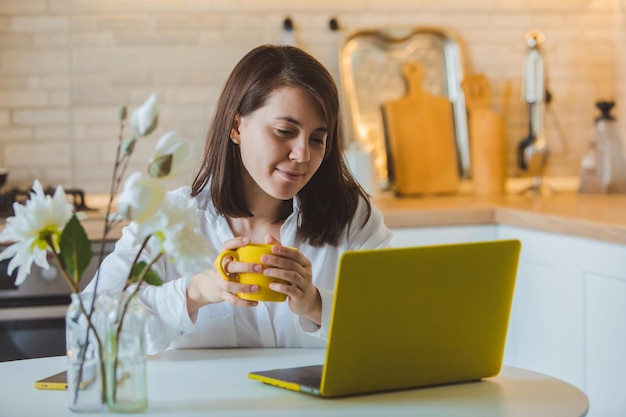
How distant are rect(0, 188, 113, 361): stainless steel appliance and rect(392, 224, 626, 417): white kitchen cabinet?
1.01 m

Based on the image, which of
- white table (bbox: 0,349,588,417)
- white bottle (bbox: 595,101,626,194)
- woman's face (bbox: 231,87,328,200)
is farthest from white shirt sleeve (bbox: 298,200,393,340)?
white bottle (bbox: 595,101,626,194)

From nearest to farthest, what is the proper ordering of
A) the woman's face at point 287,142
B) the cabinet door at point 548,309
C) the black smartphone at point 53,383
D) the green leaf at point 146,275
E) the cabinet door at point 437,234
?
the green leaf at point 146,275 → the black smartphone at point 53,383 → the woman's face at point 287,142 → the cabinet door at point 548,309 → the cabinet door at point 437,234

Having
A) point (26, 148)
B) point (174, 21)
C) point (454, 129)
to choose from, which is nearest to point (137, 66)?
point (174, 21)

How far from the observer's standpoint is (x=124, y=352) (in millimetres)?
1294

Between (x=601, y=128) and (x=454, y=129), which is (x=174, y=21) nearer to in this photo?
(x=454, y=129)

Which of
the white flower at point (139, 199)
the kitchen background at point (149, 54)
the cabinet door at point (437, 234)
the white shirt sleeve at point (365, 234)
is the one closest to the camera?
the white flower at point (139, 199)

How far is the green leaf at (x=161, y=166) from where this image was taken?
122cm

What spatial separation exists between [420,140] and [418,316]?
84.6 inches

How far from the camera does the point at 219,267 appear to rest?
1.55 metres

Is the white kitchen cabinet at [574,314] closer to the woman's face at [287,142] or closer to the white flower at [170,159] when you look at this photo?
the woman's face at [287,142]

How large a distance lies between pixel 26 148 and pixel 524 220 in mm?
1675

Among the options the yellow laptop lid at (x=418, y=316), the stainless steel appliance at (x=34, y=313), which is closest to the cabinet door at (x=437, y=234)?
the stainless steel appliance at (x=34, y=313)

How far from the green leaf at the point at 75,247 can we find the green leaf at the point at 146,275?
7 centimetres

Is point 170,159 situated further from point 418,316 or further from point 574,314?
point 574,314
